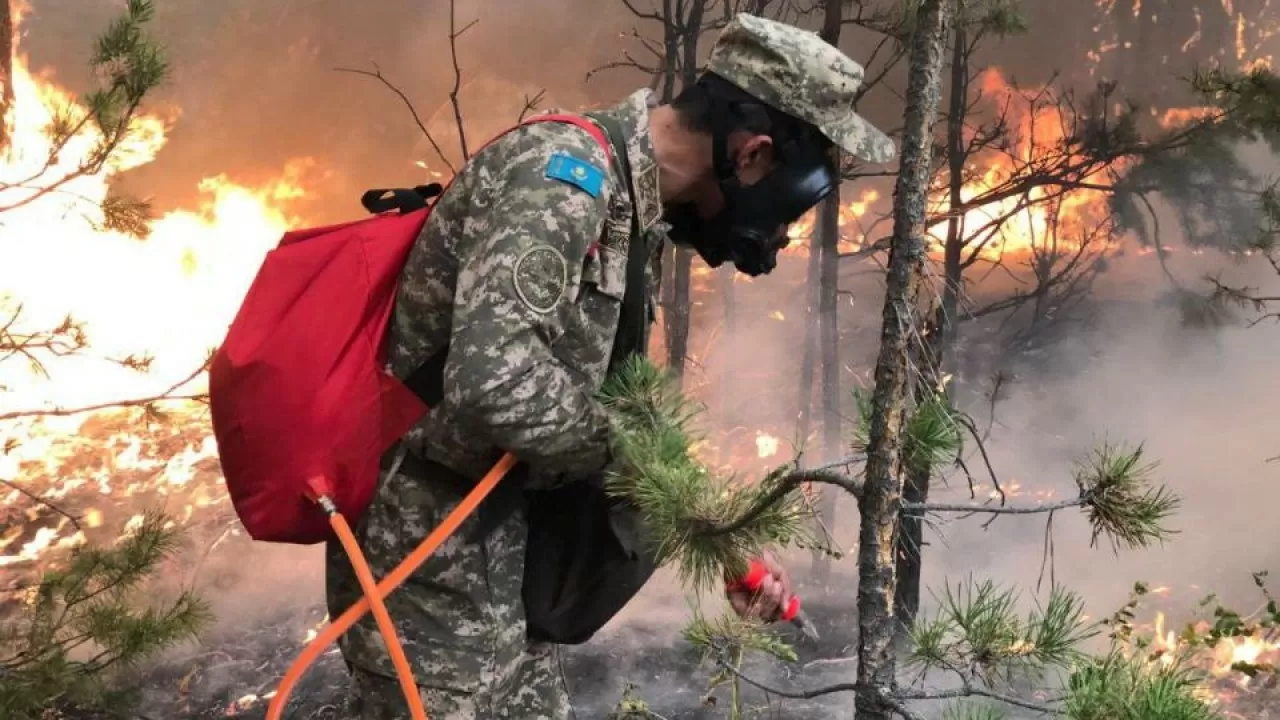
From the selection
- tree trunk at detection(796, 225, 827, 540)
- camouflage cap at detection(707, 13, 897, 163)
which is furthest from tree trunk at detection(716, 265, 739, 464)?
camouflage cap at detection(707, 13, 897, 163)

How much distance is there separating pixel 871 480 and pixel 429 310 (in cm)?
55

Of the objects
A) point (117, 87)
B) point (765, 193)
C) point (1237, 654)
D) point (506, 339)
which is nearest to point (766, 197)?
point (765, 193)

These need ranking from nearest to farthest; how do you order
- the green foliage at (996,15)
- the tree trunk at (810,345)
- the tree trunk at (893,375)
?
the tree trunk at (893,375) < the green foliage at (996,15) < the tree trunk at (810,345)

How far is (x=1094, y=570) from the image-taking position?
355cm

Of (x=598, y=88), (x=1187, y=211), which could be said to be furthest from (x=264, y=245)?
(x=1187, y=211)

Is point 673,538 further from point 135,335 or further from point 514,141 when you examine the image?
point 135,335

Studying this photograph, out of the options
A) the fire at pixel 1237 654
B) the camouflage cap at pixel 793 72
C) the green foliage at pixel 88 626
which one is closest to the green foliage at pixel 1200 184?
the fire at pixel 1237 654

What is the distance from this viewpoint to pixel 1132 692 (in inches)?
28.1

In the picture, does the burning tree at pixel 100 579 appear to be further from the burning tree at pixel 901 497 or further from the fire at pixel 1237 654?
the fire at pixel 1237 654

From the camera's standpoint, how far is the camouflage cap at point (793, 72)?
1078mm

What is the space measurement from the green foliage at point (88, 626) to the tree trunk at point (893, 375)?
1.60m

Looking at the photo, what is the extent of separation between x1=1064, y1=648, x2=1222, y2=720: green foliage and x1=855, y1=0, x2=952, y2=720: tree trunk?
0.62ft

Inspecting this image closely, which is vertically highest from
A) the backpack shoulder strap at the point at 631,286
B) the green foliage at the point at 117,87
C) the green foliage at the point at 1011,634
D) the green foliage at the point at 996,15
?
the green foliage at the point at 996,15

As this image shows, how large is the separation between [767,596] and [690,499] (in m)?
0.31
